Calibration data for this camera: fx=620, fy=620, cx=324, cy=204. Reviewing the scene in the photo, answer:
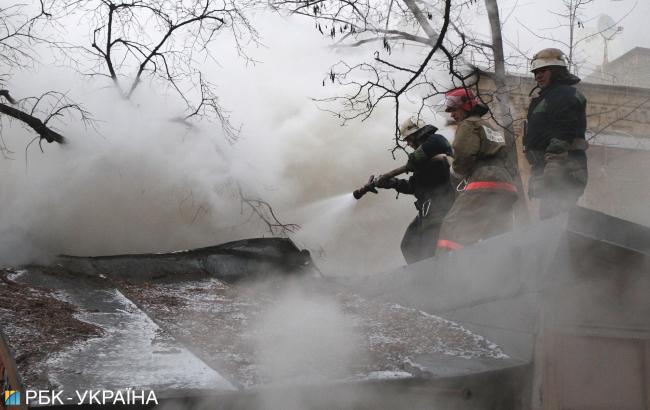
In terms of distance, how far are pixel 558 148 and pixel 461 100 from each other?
977 millimetres

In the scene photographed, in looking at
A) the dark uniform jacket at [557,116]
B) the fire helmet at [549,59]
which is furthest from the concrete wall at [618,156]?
the dark uniform jacket at [557,116]

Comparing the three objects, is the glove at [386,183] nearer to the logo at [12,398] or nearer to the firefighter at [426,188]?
the firefighter at [426,188]

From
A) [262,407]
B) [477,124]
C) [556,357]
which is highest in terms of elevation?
[477,124]

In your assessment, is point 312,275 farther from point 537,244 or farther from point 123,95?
point 123,95

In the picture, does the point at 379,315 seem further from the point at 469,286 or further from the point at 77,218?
the point at 77,218

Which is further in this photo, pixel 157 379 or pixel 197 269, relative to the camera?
pixel 197 269

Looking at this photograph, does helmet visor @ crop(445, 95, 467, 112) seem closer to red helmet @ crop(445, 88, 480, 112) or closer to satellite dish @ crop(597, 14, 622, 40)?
red helmet @ crop(445, 88, 480, 112)

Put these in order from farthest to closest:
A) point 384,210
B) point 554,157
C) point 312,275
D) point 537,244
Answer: point 384,210
point 312,275
point 554,157
point 537,244

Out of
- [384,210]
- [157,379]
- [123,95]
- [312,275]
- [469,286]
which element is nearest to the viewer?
[157,379]

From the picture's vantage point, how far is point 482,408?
3.04m

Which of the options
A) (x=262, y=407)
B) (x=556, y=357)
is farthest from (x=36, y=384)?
(x=556, y=357)

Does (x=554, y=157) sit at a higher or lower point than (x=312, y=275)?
higher

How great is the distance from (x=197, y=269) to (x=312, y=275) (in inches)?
34.3

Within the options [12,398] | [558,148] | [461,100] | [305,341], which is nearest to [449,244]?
[558,148]
